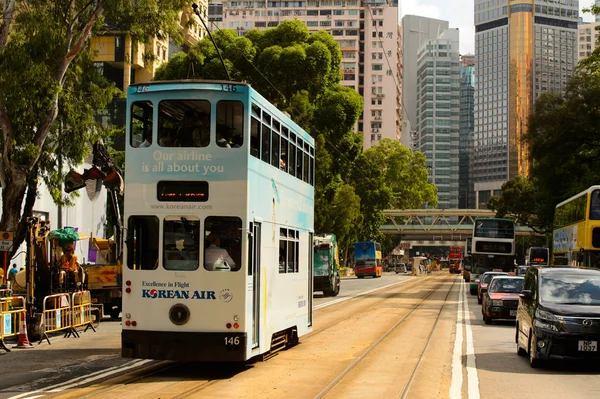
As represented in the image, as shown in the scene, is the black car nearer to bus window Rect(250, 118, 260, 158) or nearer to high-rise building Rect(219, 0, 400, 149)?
bus window Rect(250, 118, 260, 158)

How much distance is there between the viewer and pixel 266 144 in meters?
14.0

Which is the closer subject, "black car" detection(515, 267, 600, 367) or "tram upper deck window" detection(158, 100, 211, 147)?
"tram upper deck window" detection(158, 100, 211, 147)

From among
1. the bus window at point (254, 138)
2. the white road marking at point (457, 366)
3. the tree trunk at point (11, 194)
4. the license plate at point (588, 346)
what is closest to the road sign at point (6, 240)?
the tree trunk at point (11, 194)

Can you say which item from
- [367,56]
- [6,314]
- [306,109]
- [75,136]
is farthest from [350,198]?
[367,56]

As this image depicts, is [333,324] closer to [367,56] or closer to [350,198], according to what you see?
[350,198]

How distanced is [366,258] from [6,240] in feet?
189

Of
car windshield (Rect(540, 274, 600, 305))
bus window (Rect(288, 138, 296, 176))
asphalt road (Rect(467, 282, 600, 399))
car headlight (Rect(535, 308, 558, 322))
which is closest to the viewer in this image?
asphalt road (Rect(467, 282, 600, 399))

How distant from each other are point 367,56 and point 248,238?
13473cm

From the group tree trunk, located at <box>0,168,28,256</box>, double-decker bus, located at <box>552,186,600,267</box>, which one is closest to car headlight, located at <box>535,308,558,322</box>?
double-decker bus, located at <box>552,186,600,267</box>

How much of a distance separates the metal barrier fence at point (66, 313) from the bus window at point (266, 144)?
6.94 m

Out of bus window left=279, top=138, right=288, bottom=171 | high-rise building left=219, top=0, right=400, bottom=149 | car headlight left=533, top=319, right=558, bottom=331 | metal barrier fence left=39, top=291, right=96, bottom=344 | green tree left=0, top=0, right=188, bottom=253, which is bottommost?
metal barrier fence left=39, top=291, right=96, bottom=344

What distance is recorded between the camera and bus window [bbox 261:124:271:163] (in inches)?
542

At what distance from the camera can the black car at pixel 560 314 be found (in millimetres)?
13609

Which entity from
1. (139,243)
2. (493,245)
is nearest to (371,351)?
(139,243)
